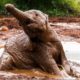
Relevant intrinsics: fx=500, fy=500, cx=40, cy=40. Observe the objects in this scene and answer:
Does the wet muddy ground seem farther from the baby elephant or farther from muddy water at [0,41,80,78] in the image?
the baby elephant

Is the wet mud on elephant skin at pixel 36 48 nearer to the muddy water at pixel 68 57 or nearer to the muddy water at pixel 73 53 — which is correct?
the muddy water at pixel 68 57

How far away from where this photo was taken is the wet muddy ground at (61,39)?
855 cm

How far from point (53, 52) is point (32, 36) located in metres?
0.71

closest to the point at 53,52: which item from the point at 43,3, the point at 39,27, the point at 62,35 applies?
the point at 39,27

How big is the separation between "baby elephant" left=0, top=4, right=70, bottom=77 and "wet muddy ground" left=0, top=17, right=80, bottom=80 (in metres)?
0.16

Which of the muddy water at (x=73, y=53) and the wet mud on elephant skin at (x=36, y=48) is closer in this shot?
the wet mud on elephant skin at (x=36, y=48)

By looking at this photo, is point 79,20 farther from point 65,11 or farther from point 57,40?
point 57,40

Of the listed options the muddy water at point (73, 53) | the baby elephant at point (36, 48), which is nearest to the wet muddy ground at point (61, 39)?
the muddy water at point (73, 53)

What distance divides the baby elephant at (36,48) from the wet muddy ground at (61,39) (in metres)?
0.16

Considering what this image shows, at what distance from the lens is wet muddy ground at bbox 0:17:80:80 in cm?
855

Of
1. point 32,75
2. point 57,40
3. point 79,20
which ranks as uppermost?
point 57,40

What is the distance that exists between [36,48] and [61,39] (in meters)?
10.4

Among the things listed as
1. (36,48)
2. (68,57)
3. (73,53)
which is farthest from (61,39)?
(36,48)

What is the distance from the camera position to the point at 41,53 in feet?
28.8
